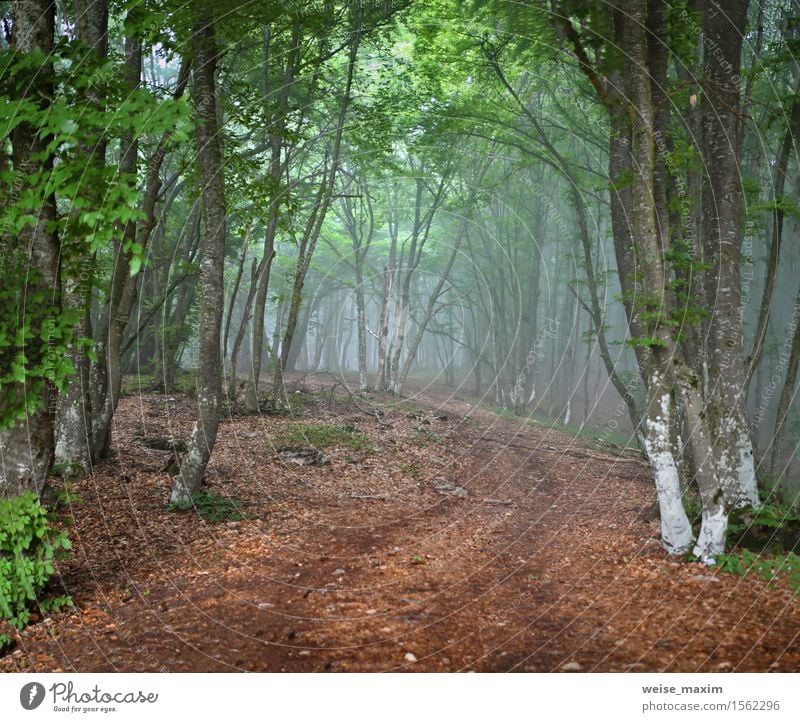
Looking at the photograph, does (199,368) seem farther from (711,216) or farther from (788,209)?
(788,209)

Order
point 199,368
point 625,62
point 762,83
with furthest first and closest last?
point 762,83 < point 199,368 < point 625,62

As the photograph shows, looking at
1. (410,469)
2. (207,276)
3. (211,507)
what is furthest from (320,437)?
(207,276)

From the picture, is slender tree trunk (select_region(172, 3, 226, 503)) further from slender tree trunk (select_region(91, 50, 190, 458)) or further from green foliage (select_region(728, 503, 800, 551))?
green foliage (select_region(728, 503, 800, 551))

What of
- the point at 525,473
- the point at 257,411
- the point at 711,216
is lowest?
the point at 525,473

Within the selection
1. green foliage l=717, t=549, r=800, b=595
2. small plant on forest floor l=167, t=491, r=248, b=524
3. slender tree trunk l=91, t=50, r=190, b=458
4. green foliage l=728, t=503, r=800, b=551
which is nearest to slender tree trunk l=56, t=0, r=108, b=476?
slender tree trunk l=91, t=50, r=190, b=458

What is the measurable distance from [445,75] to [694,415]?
12.6 m

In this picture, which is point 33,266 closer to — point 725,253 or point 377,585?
point 377,585

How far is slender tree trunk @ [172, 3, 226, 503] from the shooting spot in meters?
8.88

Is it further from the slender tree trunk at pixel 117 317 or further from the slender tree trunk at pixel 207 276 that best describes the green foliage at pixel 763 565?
the slender tree trunk at pixel 117 317

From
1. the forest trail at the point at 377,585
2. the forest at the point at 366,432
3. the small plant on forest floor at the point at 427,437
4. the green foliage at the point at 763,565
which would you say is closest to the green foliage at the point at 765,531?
the forest at the point at 366,432

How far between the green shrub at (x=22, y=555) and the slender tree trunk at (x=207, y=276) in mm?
3382

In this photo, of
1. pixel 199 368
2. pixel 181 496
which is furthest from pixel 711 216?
pixel 181 496

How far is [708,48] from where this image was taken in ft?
29.9

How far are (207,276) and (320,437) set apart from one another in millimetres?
6580
